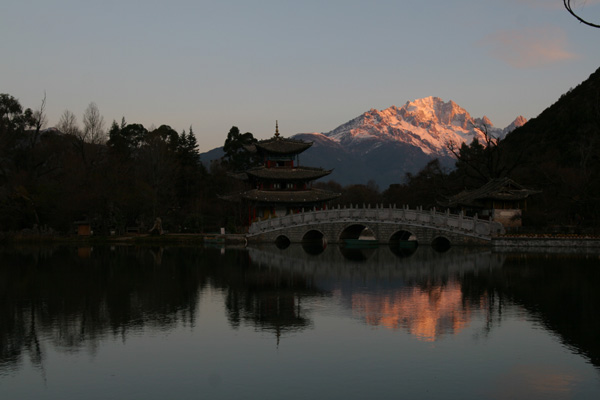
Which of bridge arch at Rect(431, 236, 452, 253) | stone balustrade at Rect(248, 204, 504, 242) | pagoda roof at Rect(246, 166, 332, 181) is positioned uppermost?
pagoda roof at Rect(246, 166, 332, 181)

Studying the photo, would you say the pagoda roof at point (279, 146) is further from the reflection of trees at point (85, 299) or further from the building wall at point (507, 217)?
the reflection of trees at point (85, 299)

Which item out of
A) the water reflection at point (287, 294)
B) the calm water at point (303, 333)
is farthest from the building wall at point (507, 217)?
the calm water at point (303, 333)

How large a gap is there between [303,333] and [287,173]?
46713 millimetres

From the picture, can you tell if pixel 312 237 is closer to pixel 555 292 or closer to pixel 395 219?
pixel 395 219

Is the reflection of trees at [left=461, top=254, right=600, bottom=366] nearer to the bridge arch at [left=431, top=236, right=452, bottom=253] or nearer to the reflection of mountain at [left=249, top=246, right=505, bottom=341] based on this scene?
the reflection of mountain at [left=249, top=246, right=505, bottom=341]

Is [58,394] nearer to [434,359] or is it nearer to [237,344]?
[237,344]

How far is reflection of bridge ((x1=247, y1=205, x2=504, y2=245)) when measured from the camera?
47.3 metres

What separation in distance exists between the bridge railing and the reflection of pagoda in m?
5.47

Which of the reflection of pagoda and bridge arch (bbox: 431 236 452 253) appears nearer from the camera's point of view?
bridge arch (bbox: 431 236 452 253)

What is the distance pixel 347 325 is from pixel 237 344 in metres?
3.87

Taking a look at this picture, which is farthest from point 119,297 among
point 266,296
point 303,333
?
point 303,333

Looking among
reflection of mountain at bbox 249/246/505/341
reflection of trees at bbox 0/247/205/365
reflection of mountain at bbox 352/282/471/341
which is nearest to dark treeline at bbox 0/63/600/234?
reflection of mountain at bbox 249/246/505/341

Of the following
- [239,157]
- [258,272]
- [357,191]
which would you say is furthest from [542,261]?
[357,191]

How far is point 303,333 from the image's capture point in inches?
707
